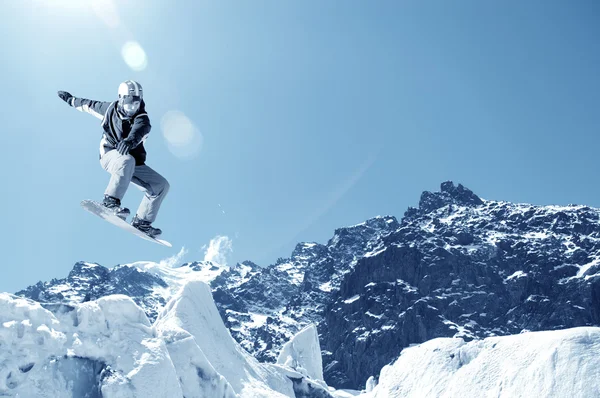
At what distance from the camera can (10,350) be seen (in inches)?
1644

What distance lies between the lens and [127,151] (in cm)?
1107

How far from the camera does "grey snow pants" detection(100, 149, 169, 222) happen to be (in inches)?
475

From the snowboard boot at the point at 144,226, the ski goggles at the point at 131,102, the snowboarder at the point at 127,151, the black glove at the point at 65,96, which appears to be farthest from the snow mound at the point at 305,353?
the ski goggles at the point at 131,102

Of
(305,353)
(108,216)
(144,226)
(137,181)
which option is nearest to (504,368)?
(144,226)

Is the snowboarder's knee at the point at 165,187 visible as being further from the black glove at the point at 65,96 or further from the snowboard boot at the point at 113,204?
the black glove at the point at 65,96

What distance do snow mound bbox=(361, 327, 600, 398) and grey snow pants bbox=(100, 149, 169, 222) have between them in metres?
36.3

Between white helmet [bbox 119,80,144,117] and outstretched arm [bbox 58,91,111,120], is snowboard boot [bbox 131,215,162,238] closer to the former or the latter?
outstretched arm [bbox 58,91,111,120]

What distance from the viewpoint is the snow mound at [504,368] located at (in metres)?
41.4

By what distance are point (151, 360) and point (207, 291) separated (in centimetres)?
3079

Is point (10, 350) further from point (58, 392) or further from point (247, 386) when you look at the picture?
point (247, 386)

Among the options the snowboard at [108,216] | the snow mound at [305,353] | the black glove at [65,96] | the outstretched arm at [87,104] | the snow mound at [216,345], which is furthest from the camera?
the snow mound at [305,353]

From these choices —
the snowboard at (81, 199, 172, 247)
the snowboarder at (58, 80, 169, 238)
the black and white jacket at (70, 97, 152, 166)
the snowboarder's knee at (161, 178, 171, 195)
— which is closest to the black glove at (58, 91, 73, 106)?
the snowboarder at (58, 80, 169, 238)

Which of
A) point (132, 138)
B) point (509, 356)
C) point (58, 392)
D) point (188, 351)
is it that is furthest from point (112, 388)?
point (132, 138)

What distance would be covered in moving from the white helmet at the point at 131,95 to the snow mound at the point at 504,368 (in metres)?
38.3
